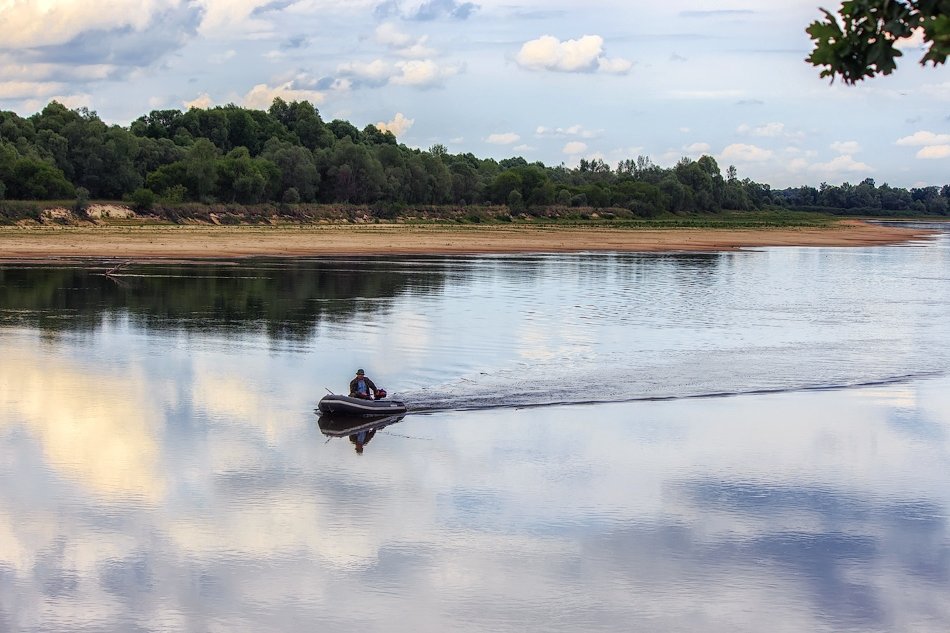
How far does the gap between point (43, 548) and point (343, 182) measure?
375ft

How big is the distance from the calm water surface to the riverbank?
31.7 metres

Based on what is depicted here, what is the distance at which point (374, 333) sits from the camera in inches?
1414

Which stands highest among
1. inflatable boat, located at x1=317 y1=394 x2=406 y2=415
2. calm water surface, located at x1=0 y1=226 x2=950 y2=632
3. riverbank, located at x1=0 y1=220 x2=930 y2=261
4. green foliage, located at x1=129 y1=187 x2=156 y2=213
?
green foliage, located at x1=129 y1=187 x2=156 y2=213

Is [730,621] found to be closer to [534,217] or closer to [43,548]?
[43,548]

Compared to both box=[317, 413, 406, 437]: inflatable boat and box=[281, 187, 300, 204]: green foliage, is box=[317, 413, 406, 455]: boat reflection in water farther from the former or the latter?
box=[281, 187, 300, 204]: green foliage

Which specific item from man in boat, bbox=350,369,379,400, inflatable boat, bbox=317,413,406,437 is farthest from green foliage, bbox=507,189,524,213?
man in boat, bbox=350,369,379,400

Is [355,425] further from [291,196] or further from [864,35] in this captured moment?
[291,196]

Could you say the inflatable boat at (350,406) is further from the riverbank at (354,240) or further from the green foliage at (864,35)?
the riverbank at (354,240)

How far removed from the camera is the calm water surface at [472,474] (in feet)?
46.0

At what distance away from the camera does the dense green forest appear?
350 ft

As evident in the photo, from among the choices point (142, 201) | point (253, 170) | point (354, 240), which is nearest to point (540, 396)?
point (354, 240)

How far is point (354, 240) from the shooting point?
88.6 meters

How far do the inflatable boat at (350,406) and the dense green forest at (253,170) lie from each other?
73.0 metres

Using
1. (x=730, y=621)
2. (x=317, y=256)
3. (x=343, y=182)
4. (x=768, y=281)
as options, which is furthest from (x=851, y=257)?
(x=730, y=621)
